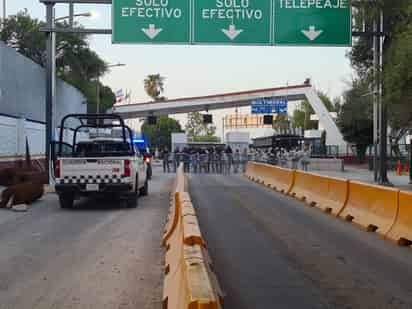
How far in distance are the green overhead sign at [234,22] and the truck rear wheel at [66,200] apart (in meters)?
7.87

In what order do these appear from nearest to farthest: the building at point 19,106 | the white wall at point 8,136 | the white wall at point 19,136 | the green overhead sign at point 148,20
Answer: the green overhead sign at point 148,20
the white wall at point 8,136
the white wall at point 19,136
the building at point 19,106

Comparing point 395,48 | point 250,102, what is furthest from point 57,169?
point 250,102

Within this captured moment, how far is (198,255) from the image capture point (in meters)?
6.16

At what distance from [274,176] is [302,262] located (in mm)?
16233

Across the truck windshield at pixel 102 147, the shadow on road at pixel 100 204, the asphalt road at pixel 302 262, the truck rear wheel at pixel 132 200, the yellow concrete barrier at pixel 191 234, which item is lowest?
the shadow on road at pixel 100 204

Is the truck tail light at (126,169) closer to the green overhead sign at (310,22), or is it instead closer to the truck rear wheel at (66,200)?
the truck rear wheel at (66,200)

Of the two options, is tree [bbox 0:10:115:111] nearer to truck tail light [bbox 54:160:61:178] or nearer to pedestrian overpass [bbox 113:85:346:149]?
pedestrian overpass [bbox 113:85:346:149]

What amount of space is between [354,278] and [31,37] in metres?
52.5

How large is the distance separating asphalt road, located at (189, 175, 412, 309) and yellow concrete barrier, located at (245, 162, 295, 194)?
6539mm

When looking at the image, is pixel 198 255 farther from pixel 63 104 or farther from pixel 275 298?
pixel 63 104

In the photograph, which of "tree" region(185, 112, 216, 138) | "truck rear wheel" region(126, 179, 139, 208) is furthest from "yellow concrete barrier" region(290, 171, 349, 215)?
"tree" region(185, 112, 216, 138)

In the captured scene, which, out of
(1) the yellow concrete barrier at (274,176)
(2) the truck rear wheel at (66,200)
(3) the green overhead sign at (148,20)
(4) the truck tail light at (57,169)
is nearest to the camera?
(4) the truck tail light at (57,169)

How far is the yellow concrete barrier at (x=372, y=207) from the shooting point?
1191 cm

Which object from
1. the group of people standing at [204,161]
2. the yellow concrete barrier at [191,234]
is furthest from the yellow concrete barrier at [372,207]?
the group of people standing at [204,161]
